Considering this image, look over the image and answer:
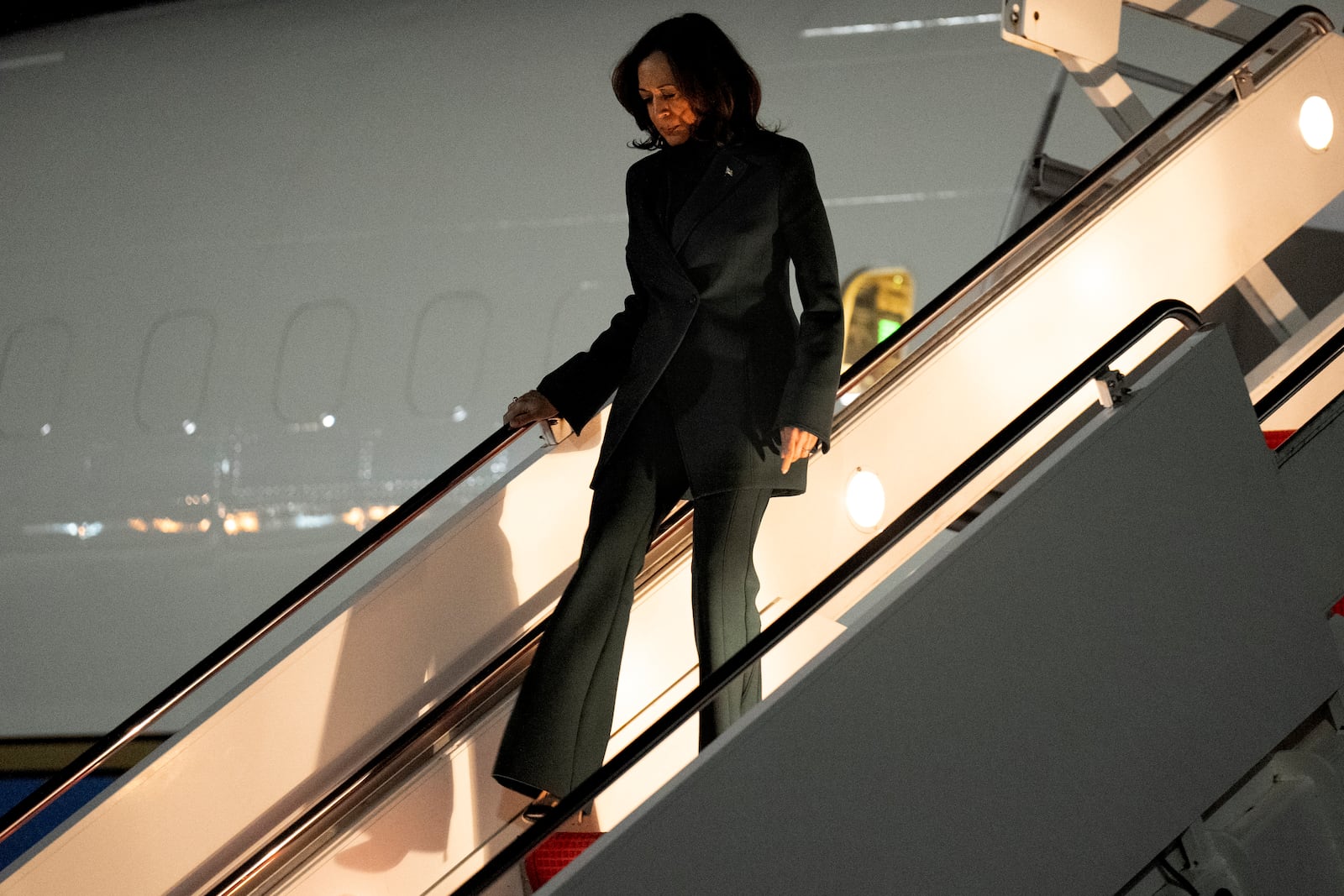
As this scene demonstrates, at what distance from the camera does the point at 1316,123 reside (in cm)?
294

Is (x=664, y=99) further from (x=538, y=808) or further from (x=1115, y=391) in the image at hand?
(x=538, y=808)

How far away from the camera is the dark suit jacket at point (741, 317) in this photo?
6.35 ft

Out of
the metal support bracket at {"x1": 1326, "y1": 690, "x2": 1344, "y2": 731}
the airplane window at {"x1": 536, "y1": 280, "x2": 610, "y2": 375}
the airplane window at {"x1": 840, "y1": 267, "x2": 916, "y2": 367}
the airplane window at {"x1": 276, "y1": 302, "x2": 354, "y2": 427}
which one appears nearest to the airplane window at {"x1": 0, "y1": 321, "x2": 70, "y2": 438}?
the airplane window at {"x1": 276, "y1": 302, "x2": 354, "y2": 427}

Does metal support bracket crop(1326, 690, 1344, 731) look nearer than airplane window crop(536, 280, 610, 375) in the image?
Yes

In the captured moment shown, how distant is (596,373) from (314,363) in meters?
2.84

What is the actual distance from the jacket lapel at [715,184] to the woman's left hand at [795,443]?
0.38m

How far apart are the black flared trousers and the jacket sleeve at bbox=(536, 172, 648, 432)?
198 mm

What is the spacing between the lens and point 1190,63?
4430mm

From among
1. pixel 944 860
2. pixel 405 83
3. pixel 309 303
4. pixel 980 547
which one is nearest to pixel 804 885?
pixel 944 860

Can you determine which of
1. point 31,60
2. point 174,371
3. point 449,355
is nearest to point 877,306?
point 449,355

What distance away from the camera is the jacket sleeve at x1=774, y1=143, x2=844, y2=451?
6.24 ft

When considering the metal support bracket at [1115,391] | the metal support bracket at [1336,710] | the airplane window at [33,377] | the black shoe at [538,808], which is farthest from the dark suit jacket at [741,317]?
the airplane window at [33,377]

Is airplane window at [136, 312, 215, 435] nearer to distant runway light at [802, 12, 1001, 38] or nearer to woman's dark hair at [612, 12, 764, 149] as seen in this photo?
distant runway light at [802, 12, 1001, 38]

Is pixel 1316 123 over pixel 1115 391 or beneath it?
over
